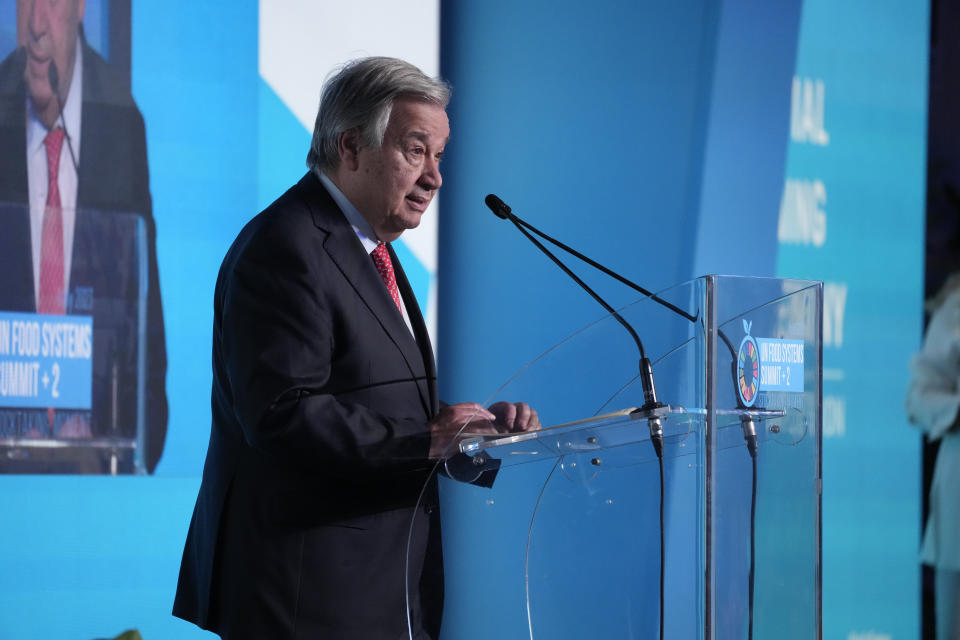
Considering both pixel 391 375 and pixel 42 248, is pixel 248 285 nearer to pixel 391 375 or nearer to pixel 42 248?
pixel 391 375

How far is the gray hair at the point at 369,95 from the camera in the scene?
1706mm

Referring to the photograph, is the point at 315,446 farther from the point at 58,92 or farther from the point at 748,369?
the point at 58,92

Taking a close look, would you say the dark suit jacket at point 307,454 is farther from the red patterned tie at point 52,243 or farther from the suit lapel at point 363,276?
the red patterned tie at point 52,243

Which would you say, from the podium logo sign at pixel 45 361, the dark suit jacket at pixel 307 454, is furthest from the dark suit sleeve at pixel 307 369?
the podium logo sign at pixel 45 361

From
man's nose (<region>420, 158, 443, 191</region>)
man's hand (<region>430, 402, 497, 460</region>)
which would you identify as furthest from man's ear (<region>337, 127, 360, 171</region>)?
man's hand (<region>430, 402, 497, 460</region>)

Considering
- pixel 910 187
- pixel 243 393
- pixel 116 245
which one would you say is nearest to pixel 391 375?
pixel 243 393

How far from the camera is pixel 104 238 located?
294 cm

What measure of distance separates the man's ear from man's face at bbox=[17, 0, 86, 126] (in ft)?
5.09

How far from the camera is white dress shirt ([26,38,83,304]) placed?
2.87 metres

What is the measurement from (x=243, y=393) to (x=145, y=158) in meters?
1.80

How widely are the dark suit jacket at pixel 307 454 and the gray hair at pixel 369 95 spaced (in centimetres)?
18

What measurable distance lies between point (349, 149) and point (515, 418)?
2.09ft

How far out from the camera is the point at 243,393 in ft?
4.74

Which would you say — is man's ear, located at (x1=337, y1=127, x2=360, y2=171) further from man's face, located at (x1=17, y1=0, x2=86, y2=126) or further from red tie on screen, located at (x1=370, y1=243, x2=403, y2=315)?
man's face, located at (x1=17, y1=0, x2=86, y2=126)
